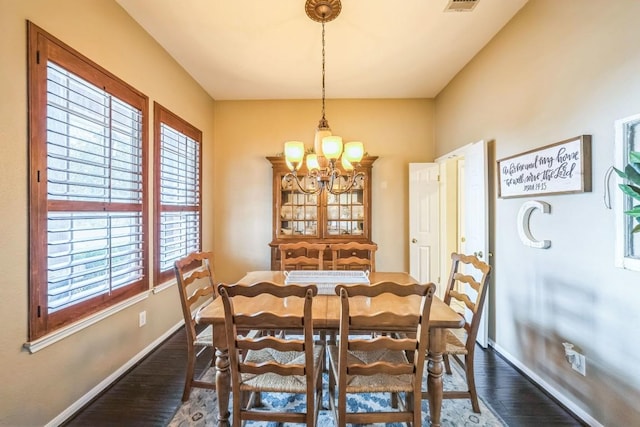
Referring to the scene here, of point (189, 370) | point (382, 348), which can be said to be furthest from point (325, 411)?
point (189, 370)

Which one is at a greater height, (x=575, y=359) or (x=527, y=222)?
(x=527, y=222)

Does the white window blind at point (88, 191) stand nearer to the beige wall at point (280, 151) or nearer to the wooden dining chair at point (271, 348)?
the wooden dining chair at point (271, 348)

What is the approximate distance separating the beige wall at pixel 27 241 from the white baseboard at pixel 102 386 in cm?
3

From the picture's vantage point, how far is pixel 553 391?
2066 millimetres

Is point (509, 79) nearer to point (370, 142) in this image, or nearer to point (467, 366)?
point (370, 142)

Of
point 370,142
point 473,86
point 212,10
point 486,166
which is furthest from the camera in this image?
point 370,142

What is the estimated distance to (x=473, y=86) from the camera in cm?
317

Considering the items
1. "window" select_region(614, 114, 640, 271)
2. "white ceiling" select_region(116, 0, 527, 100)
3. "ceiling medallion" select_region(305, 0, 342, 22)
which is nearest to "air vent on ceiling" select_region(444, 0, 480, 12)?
"white ceiling" select_region(116, 0, 527, 100)

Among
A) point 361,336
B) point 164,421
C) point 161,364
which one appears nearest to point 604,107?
point 361,336

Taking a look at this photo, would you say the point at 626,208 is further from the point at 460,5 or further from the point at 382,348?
the point at 460,5

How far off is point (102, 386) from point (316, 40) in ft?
11.3

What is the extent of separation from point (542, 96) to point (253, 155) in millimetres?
3479

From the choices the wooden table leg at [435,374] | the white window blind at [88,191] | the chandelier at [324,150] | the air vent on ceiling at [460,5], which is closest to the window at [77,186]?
the white window blind at [88,191]

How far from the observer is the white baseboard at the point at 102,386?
5.99 ft
